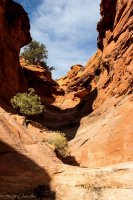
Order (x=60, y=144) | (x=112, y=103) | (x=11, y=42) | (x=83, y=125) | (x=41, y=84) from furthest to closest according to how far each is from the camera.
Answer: (x=41, y=84) → (x=11, y=42) → (x=83, y=125) → (x=112, y=103) → (x=60, y=144)

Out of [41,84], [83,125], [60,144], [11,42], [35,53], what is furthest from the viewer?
[35,53]

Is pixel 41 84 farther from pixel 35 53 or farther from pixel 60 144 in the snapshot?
pixel 60 144

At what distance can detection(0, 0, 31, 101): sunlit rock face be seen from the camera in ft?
140

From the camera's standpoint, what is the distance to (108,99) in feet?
115

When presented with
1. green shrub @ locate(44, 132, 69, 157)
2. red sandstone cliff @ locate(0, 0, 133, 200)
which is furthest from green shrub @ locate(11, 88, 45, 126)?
green shrub @ locate(44, 132, 69, 157)

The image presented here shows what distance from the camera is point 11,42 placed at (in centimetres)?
4803

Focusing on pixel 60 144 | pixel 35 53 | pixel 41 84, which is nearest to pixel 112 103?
pixel 60 144

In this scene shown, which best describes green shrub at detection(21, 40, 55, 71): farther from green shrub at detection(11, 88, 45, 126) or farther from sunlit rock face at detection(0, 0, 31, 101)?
green shrub at detection(11, 88, 45, 126)

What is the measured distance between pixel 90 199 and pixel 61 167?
3.24 m

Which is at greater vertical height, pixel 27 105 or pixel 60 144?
pixel 27 105

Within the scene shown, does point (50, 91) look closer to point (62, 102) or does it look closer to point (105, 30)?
point (62, 102)

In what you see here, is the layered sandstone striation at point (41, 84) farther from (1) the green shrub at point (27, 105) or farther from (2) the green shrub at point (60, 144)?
(2) the green shrub at point (60, 144)

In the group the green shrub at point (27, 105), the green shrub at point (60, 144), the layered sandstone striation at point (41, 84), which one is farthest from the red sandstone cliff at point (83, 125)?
the green shrub at point (27, 105)

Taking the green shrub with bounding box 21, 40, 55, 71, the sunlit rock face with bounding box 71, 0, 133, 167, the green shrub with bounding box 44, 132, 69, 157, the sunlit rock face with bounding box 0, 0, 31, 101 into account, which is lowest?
the green shrub with bounding box 44, 132, 69, 157
